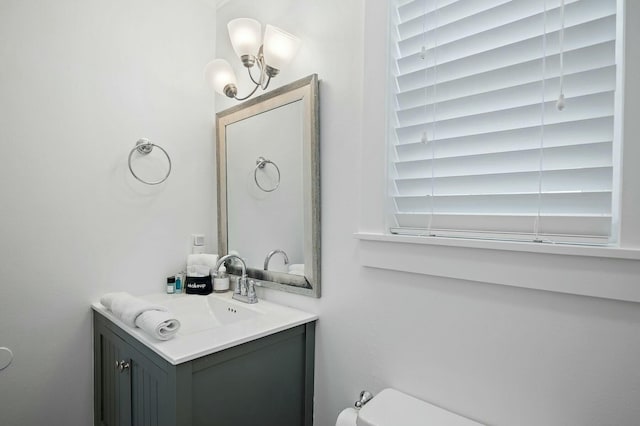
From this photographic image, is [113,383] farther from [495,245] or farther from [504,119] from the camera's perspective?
[504,119]

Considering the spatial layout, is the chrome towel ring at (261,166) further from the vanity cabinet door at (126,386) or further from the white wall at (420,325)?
the vanity cabinet door at (126,386)

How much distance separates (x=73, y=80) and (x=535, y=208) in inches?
66.5

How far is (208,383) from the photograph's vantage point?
3.28 feet

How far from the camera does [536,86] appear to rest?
83cm

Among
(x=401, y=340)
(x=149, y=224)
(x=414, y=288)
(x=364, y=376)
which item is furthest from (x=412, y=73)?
(x=149, y=224)

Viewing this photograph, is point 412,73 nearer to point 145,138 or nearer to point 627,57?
point 627,57

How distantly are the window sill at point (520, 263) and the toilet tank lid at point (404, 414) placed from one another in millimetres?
374

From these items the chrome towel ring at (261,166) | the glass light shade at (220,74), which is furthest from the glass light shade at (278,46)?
the chrome towel ring at (261,166)

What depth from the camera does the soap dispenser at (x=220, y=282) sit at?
5.29 feet

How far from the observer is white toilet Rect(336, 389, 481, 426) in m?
0.89

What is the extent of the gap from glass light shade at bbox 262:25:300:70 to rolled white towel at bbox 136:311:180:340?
0.96 metres

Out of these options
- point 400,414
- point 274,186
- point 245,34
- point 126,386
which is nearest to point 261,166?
point 274,186

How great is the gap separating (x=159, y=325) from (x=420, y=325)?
0.77 metres

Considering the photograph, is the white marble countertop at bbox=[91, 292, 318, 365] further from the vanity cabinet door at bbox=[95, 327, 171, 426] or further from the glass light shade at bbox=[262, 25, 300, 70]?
the glass light shade at bbox=[262, 25, 300, 70]
